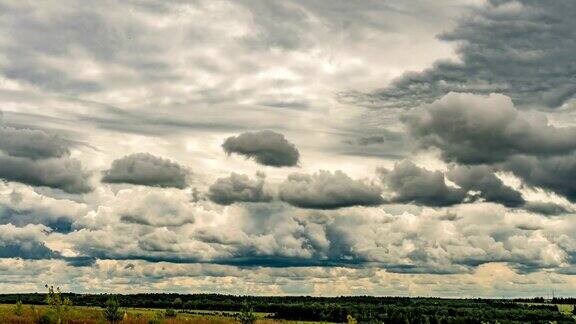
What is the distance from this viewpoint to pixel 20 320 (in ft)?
316

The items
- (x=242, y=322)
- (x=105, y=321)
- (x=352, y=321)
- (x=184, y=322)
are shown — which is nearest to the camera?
(x=352, y=321)

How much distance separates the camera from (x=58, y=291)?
97.5 m

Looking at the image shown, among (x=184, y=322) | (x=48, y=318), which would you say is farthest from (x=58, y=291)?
(x=184, y=322)

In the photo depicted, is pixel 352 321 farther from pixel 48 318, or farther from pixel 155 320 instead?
pixel 48 318

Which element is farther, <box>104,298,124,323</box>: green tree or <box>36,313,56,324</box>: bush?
<box>104,298,124,323</box>: green tree

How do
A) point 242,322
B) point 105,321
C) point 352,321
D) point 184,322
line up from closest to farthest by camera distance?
point 352,321 → point 105,321 → point 184,322 → point 242,322

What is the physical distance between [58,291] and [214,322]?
112 feet

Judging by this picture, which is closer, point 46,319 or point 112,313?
point 46,319

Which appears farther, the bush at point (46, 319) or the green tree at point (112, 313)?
the green tree at point (112, 313)

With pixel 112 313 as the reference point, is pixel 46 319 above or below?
below

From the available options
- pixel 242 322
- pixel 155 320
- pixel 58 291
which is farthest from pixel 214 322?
pixel 58 291

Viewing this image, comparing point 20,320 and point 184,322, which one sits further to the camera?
point 184,322

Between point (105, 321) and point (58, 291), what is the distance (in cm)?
980

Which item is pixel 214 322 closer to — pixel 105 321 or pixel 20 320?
pixel 105 321
